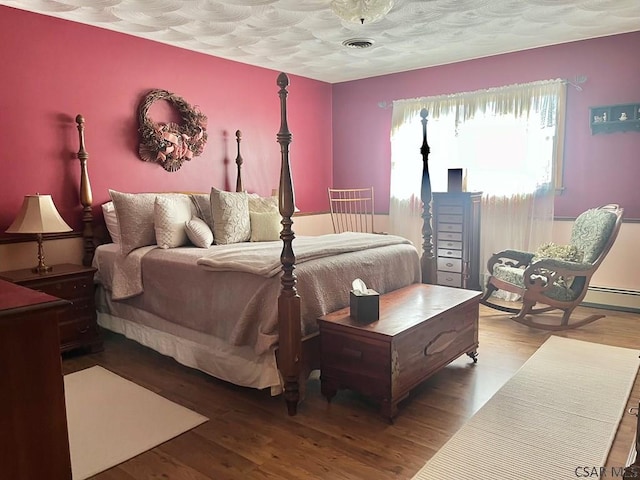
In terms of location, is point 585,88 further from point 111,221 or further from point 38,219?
point 38,219

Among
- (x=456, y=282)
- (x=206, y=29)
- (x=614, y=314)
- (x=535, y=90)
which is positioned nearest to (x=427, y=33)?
(x=535, y=90)

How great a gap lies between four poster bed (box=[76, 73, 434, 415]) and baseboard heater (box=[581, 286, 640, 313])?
75.4 inches

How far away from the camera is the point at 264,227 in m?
3.99

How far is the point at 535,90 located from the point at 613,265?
1839 mm

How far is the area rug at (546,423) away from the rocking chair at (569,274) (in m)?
0.64

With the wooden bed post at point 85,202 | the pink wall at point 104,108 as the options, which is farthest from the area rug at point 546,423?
the pink wall at point 104,108

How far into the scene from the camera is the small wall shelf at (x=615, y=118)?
14.1 ft

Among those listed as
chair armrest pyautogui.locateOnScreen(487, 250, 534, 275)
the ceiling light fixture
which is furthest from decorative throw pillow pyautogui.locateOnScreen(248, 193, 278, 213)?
chair armrest pyautogui.locateOnScreen(487, 250, 534, 275)

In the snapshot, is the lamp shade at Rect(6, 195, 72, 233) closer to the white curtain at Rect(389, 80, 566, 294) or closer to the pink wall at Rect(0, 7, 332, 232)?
the pink wall at Rect(0, 7, 332, 232)

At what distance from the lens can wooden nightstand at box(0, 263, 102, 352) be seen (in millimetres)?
3314

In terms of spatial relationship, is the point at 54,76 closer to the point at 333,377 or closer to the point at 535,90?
the point at 333,377

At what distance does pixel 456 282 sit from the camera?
4918 millimetres

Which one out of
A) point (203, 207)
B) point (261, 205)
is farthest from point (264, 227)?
point (203, 207)

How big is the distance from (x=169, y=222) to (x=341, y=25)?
82.0 inches
